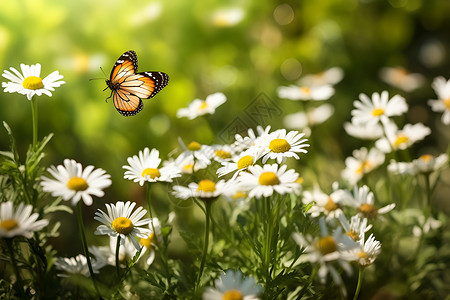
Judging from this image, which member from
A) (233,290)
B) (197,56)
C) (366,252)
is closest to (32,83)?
(233,290)

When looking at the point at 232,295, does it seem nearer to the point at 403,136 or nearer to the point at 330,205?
the point at 330,205

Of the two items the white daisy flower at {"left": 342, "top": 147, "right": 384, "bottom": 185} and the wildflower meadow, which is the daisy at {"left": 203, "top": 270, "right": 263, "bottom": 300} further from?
the white daisy flower at {"left": 342, "top": 147, "right": 384, "bottom": 185}

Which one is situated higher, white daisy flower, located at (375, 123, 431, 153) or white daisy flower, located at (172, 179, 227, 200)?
white daisy flower, located at (375, 123, 431, 153)

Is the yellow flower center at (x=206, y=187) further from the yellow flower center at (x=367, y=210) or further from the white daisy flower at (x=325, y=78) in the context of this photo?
the white daisy flower at (x=325, y=78)

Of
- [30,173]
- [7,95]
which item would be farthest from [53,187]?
[7,95]

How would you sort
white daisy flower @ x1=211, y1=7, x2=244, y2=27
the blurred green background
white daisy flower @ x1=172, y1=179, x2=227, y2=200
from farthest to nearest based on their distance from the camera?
white daisy flower @ x1=211, y1=7, x2=244, y2=27 → the blurred green background → white daisy flower @ x1=172, y1=179, x2=227, y2=200

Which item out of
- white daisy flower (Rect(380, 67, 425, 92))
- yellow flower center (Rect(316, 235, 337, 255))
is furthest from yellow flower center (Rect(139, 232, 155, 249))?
white daisy flower (Rect(380, 67, 425, 92))
